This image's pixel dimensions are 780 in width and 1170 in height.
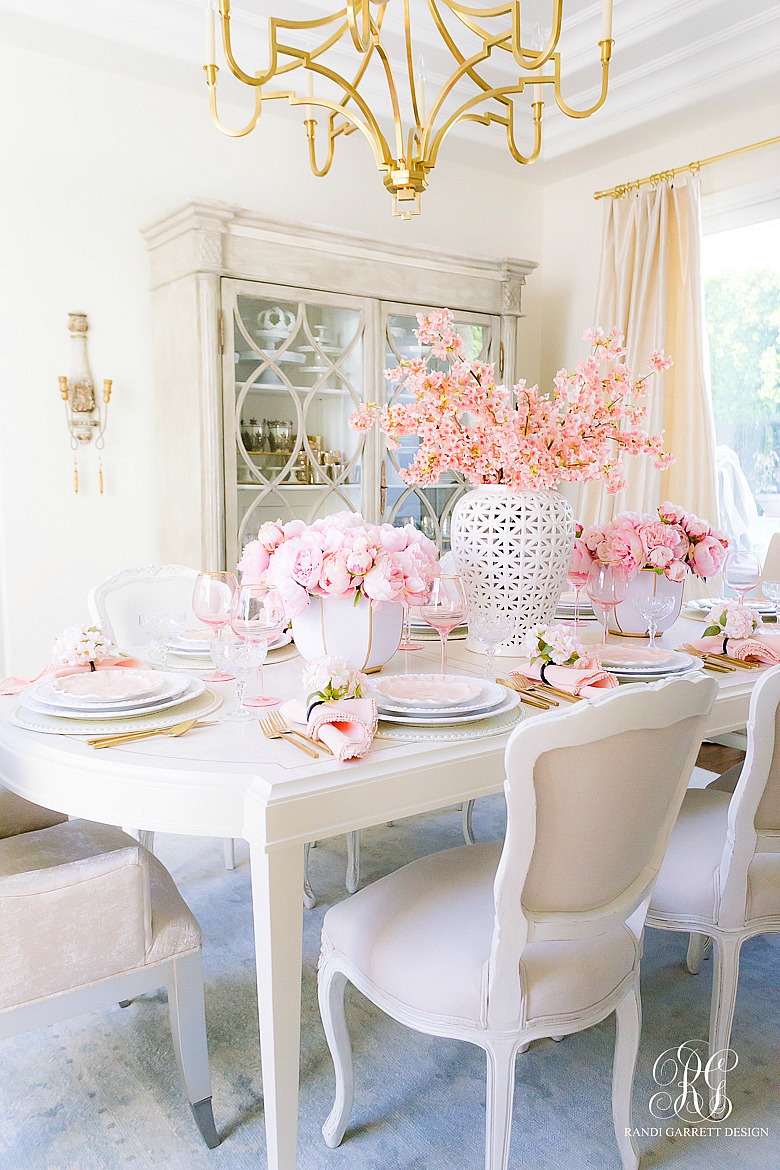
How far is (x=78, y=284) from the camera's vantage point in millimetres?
3281

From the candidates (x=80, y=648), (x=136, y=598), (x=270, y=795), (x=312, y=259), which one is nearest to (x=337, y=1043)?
(x=270, y=795)

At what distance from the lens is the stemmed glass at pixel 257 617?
152 cm

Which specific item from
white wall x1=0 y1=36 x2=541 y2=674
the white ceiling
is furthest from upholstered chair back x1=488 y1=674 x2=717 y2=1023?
the white ceiling

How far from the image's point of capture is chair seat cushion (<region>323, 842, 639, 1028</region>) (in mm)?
1231

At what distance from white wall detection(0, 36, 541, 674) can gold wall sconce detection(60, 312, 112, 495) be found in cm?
3

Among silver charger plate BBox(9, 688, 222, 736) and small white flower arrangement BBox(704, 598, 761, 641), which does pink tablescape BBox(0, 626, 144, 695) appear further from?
small white flower arrangement BBox(704, 598, 761, 641)

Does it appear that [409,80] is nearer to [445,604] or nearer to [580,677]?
[445,604]

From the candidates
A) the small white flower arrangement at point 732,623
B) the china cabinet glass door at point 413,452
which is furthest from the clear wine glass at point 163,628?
the china cabinet glass door at point 413,452

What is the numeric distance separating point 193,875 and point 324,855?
38cm

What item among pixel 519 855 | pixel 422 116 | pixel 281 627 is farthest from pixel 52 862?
pixel 422 116

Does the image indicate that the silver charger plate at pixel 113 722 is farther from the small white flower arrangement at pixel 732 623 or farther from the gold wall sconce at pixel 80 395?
the gold wall sconce at pixel 80 395

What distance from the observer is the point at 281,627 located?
1.57 meters

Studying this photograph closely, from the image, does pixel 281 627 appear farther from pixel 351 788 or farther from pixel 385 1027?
pixel 385 1027

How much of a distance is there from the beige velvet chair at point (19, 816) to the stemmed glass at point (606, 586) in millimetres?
1233
